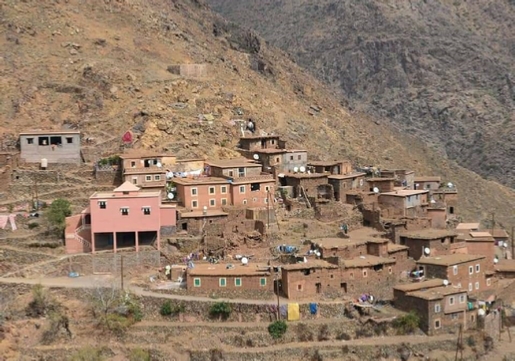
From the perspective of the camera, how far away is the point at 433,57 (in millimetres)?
130500

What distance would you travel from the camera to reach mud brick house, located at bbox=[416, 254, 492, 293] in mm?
38438

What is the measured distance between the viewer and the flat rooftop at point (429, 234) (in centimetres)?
4106

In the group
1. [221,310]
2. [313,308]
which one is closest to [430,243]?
[313,308]

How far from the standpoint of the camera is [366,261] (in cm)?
3812

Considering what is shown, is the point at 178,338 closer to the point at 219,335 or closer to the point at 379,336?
the point at 219,335

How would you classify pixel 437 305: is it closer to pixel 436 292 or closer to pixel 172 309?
pixel 436 292

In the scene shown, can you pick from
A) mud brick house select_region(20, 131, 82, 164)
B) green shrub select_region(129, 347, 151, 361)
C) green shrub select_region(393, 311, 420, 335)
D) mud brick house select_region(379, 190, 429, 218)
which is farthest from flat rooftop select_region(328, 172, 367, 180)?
green shrub select_region(129, 347, 151, 361)

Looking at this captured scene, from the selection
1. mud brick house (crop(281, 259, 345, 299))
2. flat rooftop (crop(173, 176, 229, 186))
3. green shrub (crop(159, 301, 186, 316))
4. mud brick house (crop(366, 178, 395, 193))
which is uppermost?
flat rooftop (crop(173, 176, 229, 186))

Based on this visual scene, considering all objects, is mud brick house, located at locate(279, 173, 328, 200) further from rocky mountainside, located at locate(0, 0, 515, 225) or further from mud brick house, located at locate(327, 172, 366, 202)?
rocky mountainside, located at locate(0, 0, 515, 225)

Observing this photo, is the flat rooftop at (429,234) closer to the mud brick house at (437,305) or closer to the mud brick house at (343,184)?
the mud brick house at (437,305)

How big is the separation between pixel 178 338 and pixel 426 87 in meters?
99.7

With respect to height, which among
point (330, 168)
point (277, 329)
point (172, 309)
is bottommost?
point (277, 329)

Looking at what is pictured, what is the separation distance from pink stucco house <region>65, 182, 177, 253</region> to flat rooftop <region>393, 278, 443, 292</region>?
39.0 feet

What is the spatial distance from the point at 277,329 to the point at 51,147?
66.8ft
